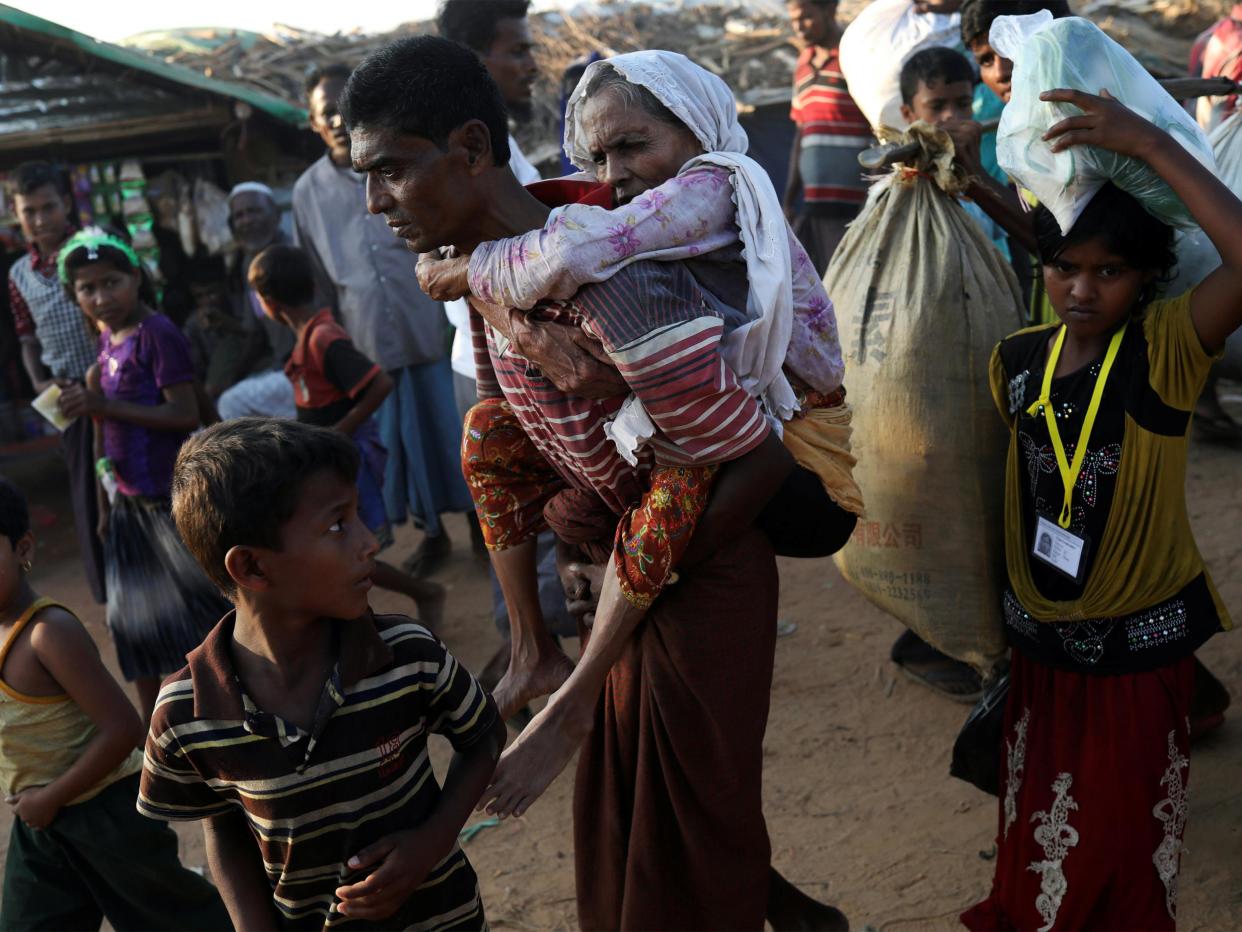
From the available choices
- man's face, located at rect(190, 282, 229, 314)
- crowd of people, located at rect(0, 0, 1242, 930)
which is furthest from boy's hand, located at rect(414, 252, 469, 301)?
man's face, located at rect(190, 282, 229, 314)

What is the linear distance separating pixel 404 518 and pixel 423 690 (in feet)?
13.5

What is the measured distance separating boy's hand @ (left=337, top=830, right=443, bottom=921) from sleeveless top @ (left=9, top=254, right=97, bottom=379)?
12.6 feet

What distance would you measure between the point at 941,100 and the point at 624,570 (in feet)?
7.54

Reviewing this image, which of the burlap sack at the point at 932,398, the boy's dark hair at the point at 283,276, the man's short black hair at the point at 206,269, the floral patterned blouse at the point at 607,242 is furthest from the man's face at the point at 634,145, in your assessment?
the man's short black hair at the point at 206,269

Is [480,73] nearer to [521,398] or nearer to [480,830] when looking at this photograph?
[521,398]

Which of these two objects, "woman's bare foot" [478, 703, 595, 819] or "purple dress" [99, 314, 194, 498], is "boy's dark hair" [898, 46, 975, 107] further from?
"purple dress" [99, 314, 194, 498]

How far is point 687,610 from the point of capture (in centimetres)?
204

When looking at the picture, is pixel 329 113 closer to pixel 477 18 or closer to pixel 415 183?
pixel 477 18

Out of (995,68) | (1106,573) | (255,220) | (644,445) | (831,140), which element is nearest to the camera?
(644,445)

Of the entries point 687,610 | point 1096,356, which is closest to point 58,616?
point 687,610

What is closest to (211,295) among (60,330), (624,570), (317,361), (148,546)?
(60,330)

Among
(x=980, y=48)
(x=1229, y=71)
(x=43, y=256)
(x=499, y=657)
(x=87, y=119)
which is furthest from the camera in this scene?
(x=87, y=119)

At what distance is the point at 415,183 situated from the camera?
1811mm

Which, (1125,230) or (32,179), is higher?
(1125,230)
